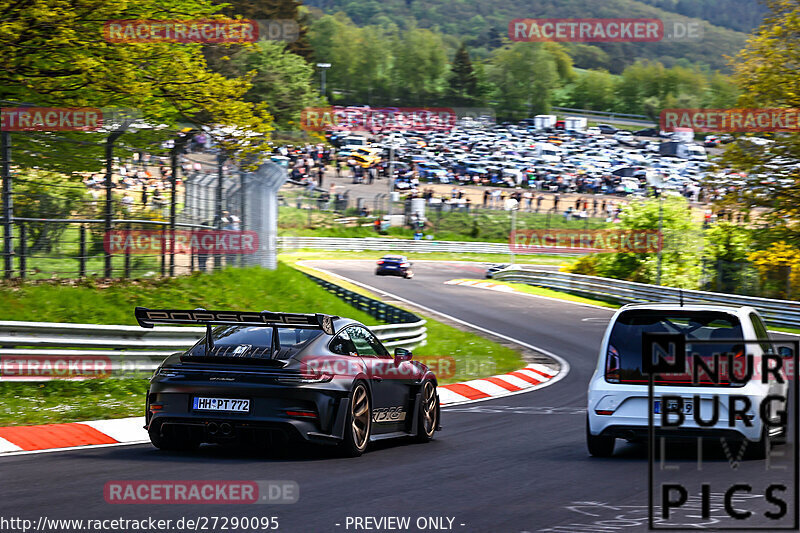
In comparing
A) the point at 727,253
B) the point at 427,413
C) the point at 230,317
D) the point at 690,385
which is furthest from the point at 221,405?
the point at 727,253

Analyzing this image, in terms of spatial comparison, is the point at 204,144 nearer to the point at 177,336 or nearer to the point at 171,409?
the point at 177,336

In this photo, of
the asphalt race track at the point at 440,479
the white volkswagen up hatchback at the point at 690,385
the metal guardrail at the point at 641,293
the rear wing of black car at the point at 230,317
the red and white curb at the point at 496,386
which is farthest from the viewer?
the metal guardrail at the point at 641,293

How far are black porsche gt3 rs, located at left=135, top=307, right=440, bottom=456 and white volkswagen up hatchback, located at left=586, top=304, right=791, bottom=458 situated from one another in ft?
7.20

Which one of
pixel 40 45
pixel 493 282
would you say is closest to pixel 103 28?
pixel 40 45

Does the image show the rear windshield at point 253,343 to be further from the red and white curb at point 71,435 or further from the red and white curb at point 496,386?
the red and white curb at point 496,386

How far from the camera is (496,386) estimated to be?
1817cm

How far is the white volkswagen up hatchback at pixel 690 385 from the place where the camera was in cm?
872

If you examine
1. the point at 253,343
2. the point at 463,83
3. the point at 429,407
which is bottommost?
the point at 429,407

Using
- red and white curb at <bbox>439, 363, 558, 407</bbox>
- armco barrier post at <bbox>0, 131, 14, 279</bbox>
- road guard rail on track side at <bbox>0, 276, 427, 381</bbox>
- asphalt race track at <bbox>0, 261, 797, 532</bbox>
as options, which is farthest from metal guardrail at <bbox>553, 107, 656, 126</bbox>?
asphalt race track at <bbox>0, 261, 797, 532</bbox>

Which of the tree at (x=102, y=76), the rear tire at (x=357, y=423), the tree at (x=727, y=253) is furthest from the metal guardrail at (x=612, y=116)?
the rear tire at (x=357, y=423)

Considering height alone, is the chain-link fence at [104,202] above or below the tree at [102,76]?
below

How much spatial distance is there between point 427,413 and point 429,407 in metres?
0.11

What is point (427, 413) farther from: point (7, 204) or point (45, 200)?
point (45, 200)

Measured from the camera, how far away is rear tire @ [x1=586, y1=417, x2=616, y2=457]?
9492mm
